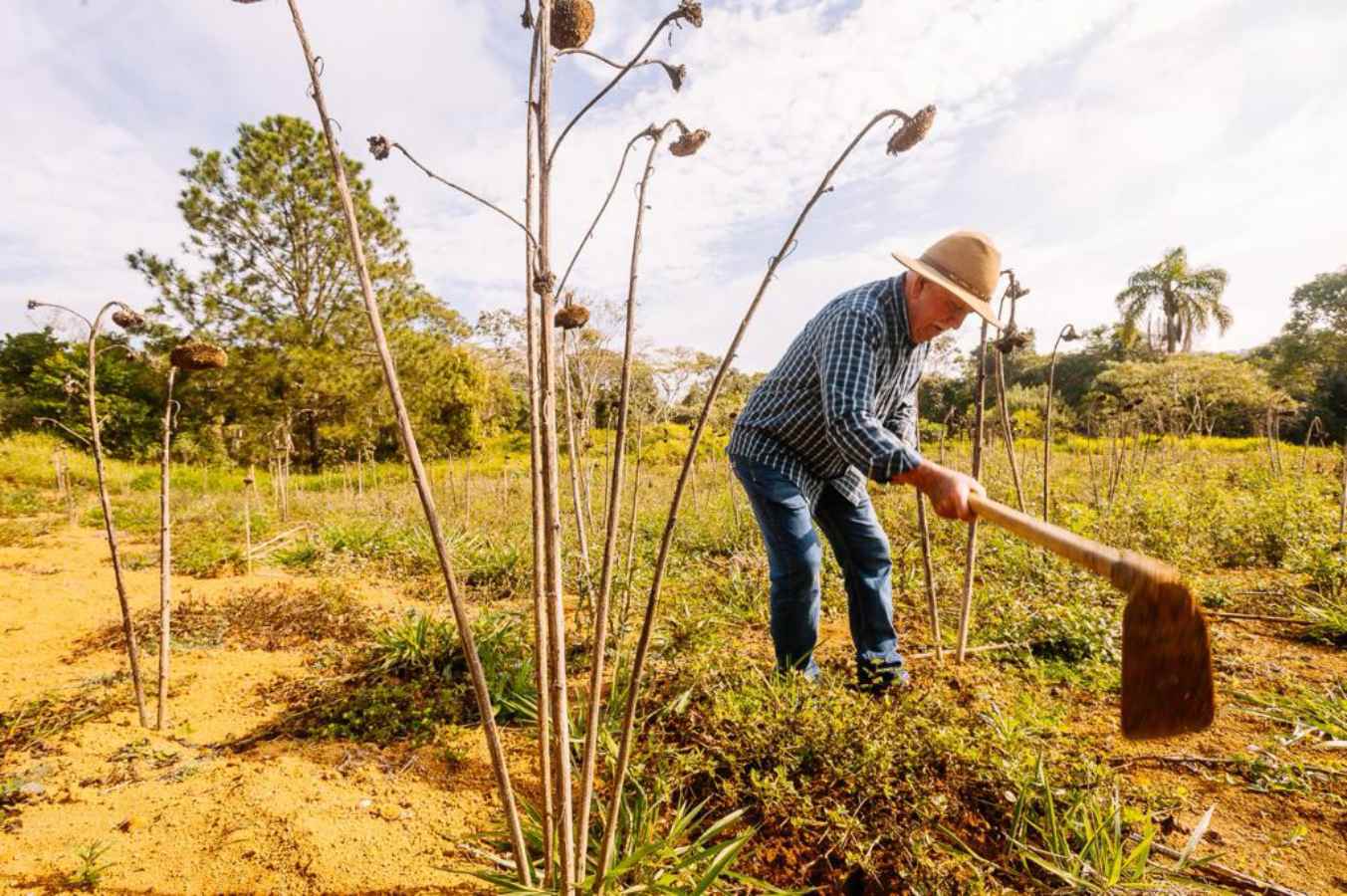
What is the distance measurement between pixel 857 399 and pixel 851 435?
0.14 metres

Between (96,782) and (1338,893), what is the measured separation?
3.82 meters

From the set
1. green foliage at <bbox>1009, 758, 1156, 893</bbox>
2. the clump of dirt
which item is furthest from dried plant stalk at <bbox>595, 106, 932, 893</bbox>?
the clump of dirt

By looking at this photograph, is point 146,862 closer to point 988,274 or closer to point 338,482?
point 988,274

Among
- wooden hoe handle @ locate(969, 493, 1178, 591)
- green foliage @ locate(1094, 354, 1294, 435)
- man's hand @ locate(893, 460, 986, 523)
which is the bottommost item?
wooden hoe handle @ locate(969, 493, 1178, 591)

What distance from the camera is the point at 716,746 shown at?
6.73 ft

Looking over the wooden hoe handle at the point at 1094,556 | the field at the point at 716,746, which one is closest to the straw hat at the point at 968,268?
the wooden hoe handle at the point at 1094,556

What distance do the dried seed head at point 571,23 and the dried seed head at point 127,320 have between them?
1896 mm

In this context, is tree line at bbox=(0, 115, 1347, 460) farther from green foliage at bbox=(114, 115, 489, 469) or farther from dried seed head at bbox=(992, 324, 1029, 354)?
dried seed head at bbox=(992, 324, 1029, 354)

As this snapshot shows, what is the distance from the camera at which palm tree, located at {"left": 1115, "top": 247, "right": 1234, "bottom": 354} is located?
30.9 meters

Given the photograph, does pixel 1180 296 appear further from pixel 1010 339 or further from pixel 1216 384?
pixel 1010 339

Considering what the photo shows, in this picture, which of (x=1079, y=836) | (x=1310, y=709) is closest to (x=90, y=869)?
(x=1079, y=836)

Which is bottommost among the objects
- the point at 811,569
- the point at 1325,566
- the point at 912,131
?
the point at 1325,566

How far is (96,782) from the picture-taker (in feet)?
6.84

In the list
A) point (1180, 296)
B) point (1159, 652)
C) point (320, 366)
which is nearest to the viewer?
point (1159, 652)
